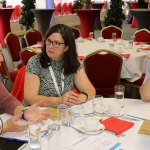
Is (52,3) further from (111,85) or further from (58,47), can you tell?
(58,47)

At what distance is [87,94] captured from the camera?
2.52 meters

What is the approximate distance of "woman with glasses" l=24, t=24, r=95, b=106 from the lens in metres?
2.51

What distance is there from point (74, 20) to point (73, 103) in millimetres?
12387

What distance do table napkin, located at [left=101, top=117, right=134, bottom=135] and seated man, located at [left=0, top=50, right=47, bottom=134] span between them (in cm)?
39

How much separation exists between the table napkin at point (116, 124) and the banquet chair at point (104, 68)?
1.95m

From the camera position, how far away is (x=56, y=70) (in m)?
2.60

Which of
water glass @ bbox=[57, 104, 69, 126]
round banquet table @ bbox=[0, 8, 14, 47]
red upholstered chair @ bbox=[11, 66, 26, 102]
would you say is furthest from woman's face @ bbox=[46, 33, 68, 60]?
round banquet table @ bbox=[0, 8, 14, 47]

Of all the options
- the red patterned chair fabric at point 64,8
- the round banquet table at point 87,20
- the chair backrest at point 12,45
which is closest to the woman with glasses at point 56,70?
the chair backrest at point 12,45

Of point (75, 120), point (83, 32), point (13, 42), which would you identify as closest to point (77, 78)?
point (75, 120)

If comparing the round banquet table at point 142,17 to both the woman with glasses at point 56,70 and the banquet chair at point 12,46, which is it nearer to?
the banquet chair at point 12,46

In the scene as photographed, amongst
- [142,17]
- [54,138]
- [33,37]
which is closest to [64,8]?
[142,17]

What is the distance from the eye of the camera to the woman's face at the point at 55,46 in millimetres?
2545

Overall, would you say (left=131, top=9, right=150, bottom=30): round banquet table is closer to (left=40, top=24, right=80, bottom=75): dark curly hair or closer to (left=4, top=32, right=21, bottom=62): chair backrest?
(left=4, top=32, right=21, bottom=62): chair backrest

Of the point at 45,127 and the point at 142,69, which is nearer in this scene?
the point at 45,127
